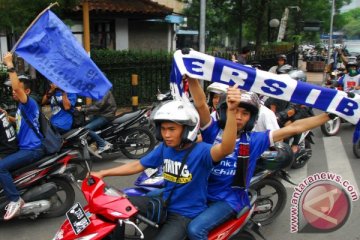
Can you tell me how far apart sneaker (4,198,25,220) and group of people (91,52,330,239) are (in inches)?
67.8

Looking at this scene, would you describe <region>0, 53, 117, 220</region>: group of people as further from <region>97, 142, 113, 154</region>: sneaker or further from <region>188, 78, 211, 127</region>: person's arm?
<region>97, 142, 113, 154</region>: sneaker

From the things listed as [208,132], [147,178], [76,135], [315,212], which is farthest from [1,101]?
[315,212]

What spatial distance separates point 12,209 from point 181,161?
2.27 m

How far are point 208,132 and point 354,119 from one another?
1139 mm

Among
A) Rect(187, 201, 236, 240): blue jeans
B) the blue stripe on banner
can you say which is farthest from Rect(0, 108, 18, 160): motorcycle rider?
Rect(187, 201, 236, 240): blue jeans

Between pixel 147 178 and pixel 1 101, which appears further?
pixel 1 101

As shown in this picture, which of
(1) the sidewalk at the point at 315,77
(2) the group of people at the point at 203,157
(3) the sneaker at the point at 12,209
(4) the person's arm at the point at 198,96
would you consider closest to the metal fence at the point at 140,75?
(3) the sneaker at the point at 12,209

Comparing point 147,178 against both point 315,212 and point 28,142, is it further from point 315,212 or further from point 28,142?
point 315,212

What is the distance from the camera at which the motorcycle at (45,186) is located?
15.1 feet

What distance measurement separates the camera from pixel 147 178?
445 centimetres

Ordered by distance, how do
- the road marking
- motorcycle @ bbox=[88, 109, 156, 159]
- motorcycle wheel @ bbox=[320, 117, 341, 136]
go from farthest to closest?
motorcycle wheel @ bbox=[320, 117, 341, 136] → motorcycle @ bbox=[88, 109, 156, 159] → the road marking

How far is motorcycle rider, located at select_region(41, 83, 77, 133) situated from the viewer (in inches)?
243

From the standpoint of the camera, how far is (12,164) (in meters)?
4.52

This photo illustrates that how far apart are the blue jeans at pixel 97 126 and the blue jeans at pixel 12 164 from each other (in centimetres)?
200
